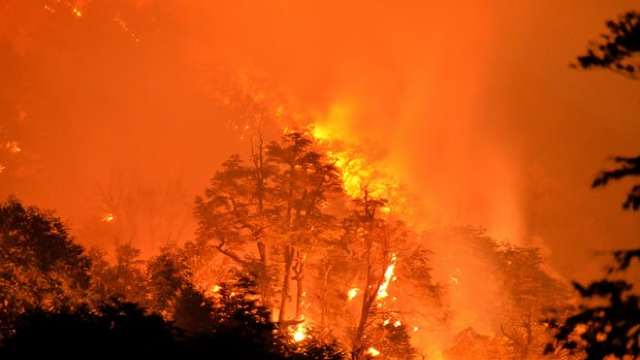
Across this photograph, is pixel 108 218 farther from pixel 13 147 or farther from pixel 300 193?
pixel 300 193

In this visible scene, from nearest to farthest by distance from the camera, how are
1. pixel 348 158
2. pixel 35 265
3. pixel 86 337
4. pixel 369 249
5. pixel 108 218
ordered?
pixel 86 337, pixel 35 265, pixel 369 249, pixel 108 218, pixel 348 158

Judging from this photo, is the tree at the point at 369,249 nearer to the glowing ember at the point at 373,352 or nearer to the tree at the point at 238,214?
the glowing ember at the point at 373,352

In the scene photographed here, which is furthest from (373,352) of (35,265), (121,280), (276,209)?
(35,265)

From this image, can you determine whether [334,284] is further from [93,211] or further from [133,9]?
[133,9]

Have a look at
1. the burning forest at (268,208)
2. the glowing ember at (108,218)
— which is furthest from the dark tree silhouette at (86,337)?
the glowing ember at (108,218)

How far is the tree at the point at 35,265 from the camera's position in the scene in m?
18.6

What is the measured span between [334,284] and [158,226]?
58.2 metres

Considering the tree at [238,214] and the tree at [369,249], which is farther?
the tree at [238,214]

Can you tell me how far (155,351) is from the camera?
10.7m

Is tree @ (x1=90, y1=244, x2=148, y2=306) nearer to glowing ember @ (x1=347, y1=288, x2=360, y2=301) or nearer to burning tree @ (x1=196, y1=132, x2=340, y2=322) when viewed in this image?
burning tree @ (x1=196, y1=132, x2=340, y2=322)

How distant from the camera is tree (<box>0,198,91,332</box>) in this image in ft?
61.1

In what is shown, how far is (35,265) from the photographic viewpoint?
2025 centimetres

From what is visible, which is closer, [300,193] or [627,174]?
[627,174]

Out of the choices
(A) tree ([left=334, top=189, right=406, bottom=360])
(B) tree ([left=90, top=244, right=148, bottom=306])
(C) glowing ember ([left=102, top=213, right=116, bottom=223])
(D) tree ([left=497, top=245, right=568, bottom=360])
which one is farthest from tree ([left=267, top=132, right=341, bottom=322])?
(C) glowing ember ([left=102, top=213, right=116, bottom=223])
